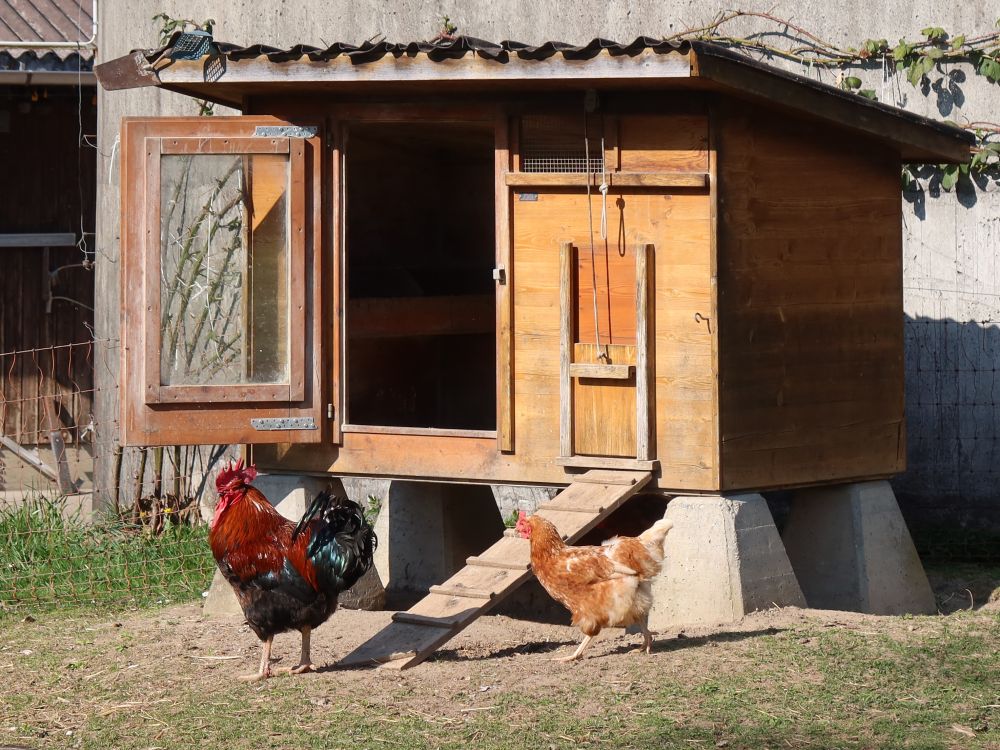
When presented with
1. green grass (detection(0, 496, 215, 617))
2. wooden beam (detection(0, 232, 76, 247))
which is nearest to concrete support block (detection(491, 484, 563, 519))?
green grass (detection(0, 496, 215, 617))

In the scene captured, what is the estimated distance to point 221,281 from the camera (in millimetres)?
7906

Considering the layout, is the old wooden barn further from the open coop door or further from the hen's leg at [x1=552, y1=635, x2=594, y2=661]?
the hen's leg at [x1=552, y1=635, x2=594, y2=661]

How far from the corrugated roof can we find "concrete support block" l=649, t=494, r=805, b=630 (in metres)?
7.10

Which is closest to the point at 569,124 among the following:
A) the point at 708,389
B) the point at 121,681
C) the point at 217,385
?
the point at 708,389

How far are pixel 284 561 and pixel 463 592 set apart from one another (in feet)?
3.10

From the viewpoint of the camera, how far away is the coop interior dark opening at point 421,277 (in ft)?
32.6

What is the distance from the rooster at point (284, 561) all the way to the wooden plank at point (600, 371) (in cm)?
168

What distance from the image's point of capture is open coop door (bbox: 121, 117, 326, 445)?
7.77m

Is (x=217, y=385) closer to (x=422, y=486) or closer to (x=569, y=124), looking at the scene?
(x=422, y=486)

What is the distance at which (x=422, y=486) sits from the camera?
29.3 ft

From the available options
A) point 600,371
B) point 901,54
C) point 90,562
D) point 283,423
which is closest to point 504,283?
point 600,371

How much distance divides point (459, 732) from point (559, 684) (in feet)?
2.68

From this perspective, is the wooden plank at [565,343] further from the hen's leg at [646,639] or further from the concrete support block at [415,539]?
the concrete support block at [415,539]

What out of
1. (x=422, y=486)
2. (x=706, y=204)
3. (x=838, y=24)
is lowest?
(x=422, y=486)
